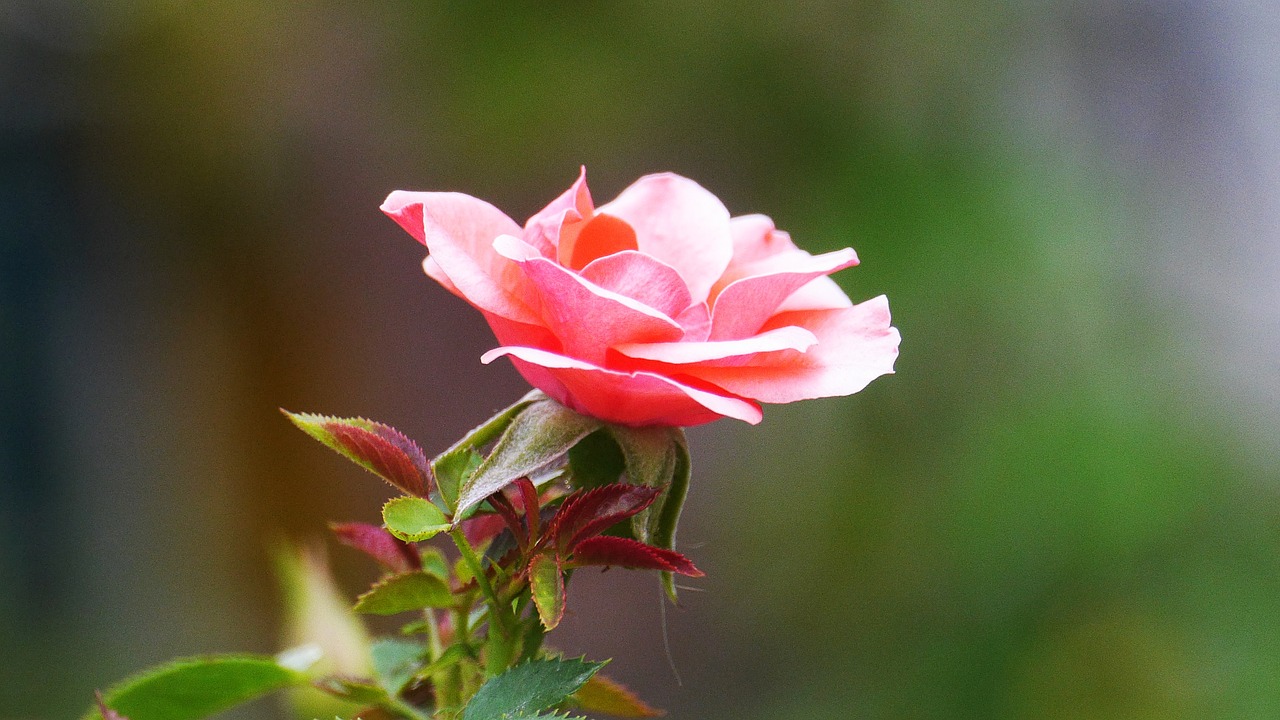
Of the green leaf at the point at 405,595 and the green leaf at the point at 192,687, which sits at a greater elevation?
the green leaf at the point at 405,595

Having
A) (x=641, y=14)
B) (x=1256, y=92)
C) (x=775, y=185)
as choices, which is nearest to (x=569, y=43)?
(x=641, y=14)

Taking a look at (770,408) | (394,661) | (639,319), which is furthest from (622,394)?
(770,408)

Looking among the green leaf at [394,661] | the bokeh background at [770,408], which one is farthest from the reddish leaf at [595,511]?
the bokeh background at [770,408]

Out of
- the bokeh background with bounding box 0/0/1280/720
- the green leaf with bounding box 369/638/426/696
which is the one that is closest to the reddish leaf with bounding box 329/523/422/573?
the green leaf with bounding box 369/638/426/696

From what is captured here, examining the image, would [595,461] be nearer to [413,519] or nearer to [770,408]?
[413,519]

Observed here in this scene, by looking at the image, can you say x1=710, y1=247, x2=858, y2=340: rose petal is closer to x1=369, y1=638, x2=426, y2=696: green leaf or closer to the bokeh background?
x1=369, y1=638, x2=426, y2=696: green leaf

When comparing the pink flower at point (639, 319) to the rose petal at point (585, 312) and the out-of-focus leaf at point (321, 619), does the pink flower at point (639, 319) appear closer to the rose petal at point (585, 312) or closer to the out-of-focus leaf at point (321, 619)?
the rose petal at point (585, 312)
